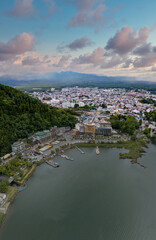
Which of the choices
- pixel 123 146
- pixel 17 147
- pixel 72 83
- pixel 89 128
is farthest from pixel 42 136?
pixel 72 83

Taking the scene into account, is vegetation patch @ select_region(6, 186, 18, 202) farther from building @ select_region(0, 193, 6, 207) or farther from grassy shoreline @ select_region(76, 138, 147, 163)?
grassy shoreline @ select_region(76, 138, 147, 163)

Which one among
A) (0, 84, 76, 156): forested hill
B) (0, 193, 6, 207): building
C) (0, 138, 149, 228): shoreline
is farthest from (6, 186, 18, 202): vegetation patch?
(0, 84, 76, 156): forested hill

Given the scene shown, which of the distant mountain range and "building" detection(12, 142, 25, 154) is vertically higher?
the distant mountain range

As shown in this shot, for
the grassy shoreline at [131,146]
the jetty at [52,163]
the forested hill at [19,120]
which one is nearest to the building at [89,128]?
the forested hill at [19,120]

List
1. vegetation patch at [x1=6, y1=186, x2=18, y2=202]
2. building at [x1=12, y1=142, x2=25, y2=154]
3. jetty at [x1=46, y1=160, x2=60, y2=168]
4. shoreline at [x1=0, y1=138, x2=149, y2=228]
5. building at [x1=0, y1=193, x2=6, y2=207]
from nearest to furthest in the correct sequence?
1. building at [x1=0, y1=193, x2=6, y2=207]
2. vegetation patch at [x1=6, y1=186, x2=18, y2=202]
3. shoreline at [x1=0, y1=138, x2=149, y2=228]
4. jetty at [x1=46, y1=160, x2=60, y2=168]
5. building at [x1=12, y1=142, x2=25, y2=154]

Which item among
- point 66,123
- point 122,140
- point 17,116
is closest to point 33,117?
point 17,116

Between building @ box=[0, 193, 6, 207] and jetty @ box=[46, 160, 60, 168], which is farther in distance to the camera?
jetty @ box=[46, 160, 60, 168]

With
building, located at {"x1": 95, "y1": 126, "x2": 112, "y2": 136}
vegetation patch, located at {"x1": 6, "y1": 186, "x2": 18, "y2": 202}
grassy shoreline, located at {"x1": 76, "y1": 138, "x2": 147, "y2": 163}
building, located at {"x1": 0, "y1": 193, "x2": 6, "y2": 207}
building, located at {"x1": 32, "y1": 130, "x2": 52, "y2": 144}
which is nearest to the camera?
building, located at {"x1": 0, "y1": 193, "x2": 6, "y2": 207}

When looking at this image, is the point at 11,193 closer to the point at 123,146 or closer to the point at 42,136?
the point at 42,136
